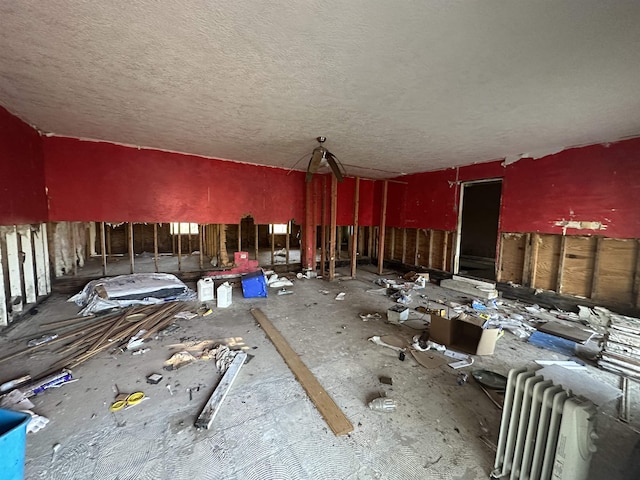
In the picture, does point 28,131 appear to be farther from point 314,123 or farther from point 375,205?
point 375,205

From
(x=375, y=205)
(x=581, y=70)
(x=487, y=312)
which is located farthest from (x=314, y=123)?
(x=375, y=205)

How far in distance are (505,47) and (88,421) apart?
4.07 meters

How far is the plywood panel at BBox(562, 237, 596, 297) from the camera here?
404cm

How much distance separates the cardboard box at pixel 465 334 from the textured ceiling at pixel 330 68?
2451 millimetres

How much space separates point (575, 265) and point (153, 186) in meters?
7.82

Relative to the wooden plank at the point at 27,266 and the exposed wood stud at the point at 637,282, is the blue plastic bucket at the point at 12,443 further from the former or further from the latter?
the exposed wood stud at the point at 637,282

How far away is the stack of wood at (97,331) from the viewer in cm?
256

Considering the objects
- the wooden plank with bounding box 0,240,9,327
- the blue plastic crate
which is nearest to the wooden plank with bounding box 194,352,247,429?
the blue plastic crate

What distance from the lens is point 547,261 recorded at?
448 cm

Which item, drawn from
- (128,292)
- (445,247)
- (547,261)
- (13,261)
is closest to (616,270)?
(547,261)

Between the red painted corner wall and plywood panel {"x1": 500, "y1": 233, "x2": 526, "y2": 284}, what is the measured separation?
0.19 meters

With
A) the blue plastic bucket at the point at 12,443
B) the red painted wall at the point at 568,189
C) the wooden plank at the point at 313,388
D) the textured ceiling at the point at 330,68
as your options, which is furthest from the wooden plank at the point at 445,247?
the blue plastic bucket at the point at 12,443

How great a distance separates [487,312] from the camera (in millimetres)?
4066

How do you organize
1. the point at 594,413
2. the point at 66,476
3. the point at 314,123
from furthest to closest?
the point at 314,123 < the point at 66,476 < the point at 594,413
